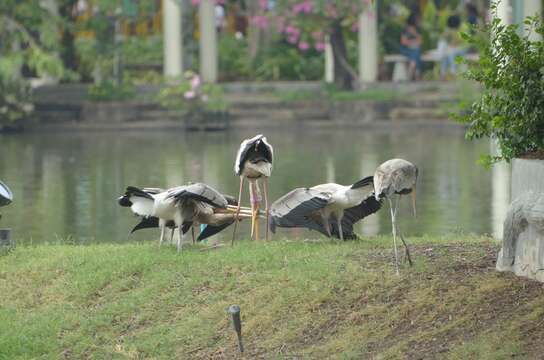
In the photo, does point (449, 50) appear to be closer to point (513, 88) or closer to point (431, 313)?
point (513, 88)

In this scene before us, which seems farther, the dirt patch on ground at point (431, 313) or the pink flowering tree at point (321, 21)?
the pink flowering tree at point (321, 21)

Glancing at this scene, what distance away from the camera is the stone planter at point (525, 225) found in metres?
7.76

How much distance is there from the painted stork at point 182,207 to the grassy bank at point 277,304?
0.24m

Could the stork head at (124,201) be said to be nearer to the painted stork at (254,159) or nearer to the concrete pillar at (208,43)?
the painted stork at (254,159)

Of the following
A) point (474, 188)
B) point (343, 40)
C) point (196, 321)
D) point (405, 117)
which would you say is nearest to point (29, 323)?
point (196, 321)

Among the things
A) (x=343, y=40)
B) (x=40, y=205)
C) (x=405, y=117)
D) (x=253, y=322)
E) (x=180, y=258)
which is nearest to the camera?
(x=253, y=322)

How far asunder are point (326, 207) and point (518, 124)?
1.60 metres

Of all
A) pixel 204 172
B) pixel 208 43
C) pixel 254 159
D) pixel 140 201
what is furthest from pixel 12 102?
pixel 254 159

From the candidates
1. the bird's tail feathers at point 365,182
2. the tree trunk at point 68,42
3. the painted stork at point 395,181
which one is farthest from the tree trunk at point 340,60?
the painted stork at point 395,181

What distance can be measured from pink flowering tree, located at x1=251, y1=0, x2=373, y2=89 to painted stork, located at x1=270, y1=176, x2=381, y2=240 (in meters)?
22.6

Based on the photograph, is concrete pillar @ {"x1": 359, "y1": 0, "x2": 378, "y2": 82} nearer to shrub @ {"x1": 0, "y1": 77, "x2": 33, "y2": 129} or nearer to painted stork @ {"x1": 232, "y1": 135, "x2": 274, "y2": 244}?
shrub @ {"x1": 0, "y1": 77, "x2": 33, "y2": 129}

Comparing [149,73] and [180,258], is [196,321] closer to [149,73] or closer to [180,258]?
[180,258]

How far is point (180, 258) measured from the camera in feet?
29.9

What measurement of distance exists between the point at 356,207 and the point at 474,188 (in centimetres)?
924
